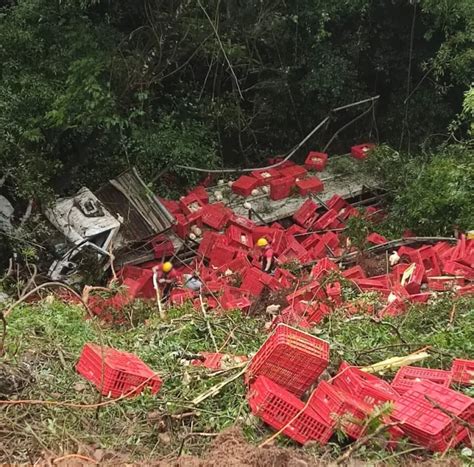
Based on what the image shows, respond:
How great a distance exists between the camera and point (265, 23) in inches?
345

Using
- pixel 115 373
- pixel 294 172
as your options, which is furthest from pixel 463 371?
pixel 294 172

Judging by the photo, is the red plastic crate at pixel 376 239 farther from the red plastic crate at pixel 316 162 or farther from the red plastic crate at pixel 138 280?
the red plastic crate at pixel 138 280

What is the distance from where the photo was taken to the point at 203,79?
995cm

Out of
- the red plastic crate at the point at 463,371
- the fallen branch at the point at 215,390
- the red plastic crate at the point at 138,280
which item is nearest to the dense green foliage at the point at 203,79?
the red plastic crate at the point at 138,280

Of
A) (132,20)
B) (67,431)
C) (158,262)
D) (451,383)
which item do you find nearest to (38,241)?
(158,262)

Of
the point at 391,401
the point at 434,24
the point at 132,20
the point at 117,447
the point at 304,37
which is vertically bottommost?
the point at 434,24

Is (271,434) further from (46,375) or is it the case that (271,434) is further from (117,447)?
(46,375)

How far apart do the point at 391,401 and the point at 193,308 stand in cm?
236

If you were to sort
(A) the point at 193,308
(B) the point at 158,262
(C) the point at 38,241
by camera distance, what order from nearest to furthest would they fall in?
1. (A) the point at 193,308
2. (C) the point at 38,241
3. (B) the point at 158,262

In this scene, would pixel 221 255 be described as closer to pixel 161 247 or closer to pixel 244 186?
pixel 161 247

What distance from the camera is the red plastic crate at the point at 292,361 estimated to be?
3.20m

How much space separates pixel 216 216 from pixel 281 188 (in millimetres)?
1196

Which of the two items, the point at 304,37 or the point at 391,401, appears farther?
the point at 304,37

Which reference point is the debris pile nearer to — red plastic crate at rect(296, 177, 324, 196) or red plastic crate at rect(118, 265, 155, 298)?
red plastic crate at rect(118, 265, 155, 298)
